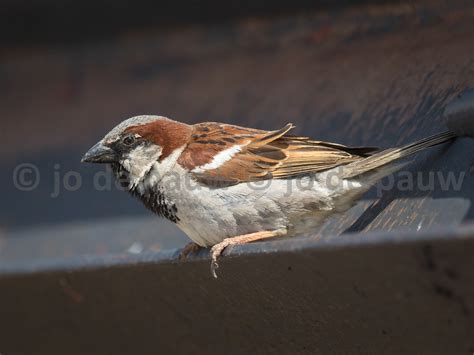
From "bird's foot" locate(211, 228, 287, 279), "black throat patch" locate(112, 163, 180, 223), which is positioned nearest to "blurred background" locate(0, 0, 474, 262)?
"bird's foot" locate(211, 228, 287, 279)

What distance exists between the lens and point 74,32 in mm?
4141

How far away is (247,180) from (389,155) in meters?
0.52

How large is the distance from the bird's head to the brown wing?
0.23 feet

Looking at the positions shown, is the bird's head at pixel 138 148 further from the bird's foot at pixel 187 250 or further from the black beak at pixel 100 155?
the bird's foot at pixel 187 250

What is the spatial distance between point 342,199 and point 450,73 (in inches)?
22.2

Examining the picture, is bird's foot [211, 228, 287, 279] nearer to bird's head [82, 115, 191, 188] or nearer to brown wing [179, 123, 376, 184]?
brown wing [179, 123, 376, 184]

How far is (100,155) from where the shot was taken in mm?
2924

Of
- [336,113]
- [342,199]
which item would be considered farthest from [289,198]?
[336,113]

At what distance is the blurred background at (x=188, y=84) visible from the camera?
9.21ft

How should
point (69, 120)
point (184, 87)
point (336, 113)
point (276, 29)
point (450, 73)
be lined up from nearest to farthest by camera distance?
point (450, 73) → point (336, 113) → point (276, 29) → point (184, 87) → point (69, 120)

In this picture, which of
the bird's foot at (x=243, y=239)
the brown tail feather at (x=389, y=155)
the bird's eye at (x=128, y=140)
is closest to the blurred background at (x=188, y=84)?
the brown tail feather at (x=389, y=155)

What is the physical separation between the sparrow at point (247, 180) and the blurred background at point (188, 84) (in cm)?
12

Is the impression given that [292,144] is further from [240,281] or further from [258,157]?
[240,281]

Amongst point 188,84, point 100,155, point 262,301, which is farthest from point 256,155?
point 188,84
